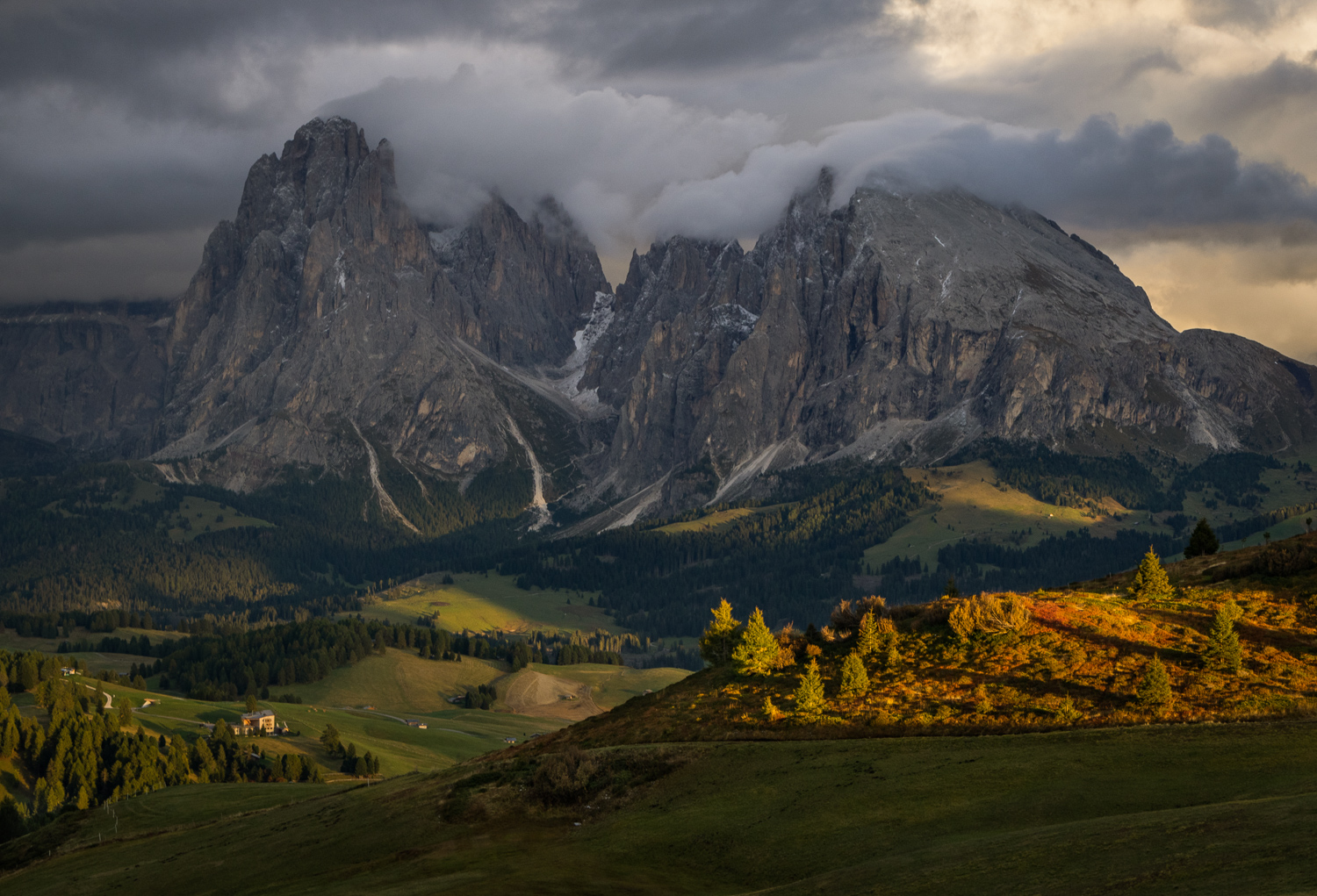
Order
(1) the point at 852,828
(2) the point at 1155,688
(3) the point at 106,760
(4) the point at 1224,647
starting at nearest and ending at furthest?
(1) the point at 852,828
(2) the point at 1155,688
(4) the point at 1224,647
(3) the point at 106,760

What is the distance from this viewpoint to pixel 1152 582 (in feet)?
284

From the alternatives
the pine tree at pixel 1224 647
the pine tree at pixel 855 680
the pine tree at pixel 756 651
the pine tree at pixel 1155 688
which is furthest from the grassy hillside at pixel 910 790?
→ the pine tree at pixel 756 651

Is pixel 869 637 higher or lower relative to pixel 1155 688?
higher

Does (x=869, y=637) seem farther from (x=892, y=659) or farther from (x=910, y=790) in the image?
(x=910, y=790)

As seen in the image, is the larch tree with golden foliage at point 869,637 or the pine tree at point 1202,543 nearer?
the larch tree with golden foliage at point 869,637

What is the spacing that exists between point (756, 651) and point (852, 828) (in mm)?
30417

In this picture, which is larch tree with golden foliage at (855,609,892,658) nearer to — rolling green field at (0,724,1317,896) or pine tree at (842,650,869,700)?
pine tree at (842,650,869,700)

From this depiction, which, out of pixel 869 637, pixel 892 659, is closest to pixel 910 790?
pixel 892 659

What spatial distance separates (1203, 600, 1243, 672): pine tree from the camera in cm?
6744

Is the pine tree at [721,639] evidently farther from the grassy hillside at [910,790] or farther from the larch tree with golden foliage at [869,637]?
the larch tree with golden foliage at [869,637]

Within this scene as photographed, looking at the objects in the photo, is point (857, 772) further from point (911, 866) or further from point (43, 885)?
point (43, 885)

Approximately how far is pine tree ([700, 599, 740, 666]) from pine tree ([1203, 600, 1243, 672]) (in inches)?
1441

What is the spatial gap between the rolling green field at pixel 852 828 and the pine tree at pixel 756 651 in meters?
13.3

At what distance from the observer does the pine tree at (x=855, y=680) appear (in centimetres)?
7431
